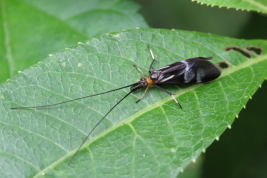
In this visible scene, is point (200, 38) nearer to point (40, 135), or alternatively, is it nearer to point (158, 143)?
point (158, 143)

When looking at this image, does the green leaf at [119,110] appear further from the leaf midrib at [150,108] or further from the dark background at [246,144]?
the dark background at [246,144]

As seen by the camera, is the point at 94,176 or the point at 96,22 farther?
the point at 96,22

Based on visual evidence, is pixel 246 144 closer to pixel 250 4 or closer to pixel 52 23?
pixel 250 4

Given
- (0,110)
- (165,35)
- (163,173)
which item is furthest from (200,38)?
(0,110)

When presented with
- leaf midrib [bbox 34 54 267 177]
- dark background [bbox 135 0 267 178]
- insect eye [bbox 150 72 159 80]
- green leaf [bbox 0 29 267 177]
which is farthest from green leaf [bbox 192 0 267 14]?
insect eye [bbox 150 72 159 80]

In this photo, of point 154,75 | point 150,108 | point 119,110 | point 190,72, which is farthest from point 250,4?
point 119,110

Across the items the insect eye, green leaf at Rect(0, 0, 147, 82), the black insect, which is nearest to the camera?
the black insect

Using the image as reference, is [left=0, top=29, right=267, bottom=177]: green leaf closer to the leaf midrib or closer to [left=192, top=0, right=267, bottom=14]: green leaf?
the leaf midrib
